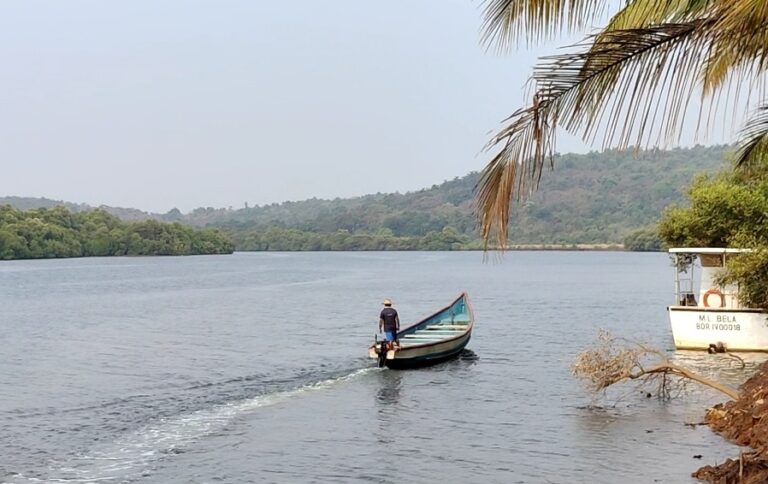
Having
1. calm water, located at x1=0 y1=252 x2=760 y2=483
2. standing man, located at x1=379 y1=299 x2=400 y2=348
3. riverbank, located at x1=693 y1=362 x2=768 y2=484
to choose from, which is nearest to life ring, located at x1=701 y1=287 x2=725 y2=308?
calm water, located at x1=0 y1=252 x2=760 y2=483

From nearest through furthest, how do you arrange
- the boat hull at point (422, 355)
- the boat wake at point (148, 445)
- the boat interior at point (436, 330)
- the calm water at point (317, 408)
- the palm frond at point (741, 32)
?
the palm frond at point (741, 32), the boat wake at point (148, 445), the calm water at point (317, 408), the boat hull at point (422, 355), the boat interior at point (436, 330)

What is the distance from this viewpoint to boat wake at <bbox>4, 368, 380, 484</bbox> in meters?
17.1

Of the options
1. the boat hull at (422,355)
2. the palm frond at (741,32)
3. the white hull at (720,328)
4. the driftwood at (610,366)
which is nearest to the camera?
the palm frond at (741,32)

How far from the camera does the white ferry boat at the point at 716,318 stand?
27312mm

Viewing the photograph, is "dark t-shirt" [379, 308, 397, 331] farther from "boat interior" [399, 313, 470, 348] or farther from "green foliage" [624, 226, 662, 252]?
"green foliage" [624, 226, 662, 252]

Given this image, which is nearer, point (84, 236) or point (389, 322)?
point (389, 322)

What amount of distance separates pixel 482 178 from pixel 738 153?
4630 millimetres

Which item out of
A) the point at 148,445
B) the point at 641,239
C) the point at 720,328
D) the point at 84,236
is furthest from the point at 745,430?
the point at 84,236

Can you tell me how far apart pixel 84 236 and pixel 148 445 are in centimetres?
16223

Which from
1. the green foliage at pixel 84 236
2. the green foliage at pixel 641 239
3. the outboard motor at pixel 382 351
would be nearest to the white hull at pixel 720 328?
the outboard motor at pixel 382 351

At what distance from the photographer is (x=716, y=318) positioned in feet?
92.1

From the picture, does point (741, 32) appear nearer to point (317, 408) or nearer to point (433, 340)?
point (317, 408)

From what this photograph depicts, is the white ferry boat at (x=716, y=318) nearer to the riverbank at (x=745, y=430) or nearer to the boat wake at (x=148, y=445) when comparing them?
the riverbank at (x=745, y=430)

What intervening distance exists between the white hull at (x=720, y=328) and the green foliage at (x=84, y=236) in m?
147
